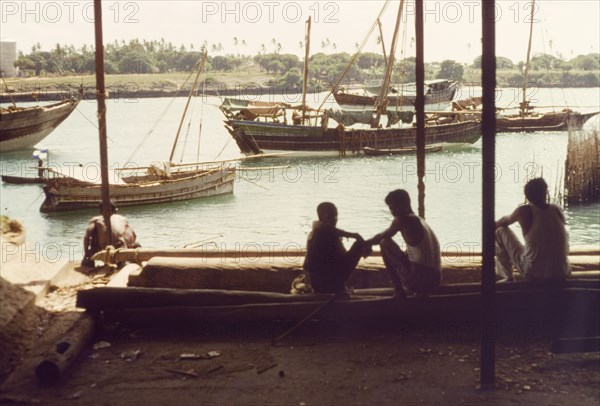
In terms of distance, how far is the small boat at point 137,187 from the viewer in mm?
22578

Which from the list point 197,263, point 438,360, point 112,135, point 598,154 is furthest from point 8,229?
point 112,135

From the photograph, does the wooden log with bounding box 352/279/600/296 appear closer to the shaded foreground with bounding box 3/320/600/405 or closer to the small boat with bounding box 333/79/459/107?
the shaded foreground with bounding box 3/320/600/405

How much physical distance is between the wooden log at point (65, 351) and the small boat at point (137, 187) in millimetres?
15943

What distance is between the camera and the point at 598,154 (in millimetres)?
19500

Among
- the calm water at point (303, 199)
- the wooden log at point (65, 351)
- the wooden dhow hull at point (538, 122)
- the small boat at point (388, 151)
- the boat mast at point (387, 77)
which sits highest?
the boat mast at point (387, 77)

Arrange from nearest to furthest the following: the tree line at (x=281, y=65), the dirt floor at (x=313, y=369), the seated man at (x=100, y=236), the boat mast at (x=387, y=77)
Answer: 1. the dirt floor at (x=313, y=369)
2. the seated man at (x=100, y=236)
3. the boat mast at (x=387, y=77)
4. the tree line at (x=281, y=65)

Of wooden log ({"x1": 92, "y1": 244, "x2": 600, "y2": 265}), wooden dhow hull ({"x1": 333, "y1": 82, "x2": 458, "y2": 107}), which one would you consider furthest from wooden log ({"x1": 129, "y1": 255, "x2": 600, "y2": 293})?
wooden dhow hull ({"x1": 333, "y1": 82, "x2": 458, "y2": 107})

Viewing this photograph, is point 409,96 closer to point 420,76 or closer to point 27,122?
point 27,122

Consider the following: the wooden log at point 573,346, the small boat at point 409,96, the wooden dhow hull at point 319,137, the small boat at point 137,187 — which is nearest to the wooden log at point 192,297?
the wooden log at point 573,346

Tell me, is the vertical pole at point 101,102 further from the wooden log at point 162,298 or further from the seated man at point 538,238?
the seated man at point 538,238

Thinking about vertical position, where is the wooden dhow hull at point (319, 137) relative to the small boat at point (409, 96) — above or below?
below

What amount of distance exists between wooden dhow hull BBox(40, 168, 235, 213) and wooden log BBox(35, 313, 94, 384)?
17114mm

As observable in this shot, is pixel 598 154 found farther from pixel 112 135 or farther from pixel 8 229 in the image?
pixel 112 135

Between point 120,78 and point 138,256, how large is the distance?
4450 inches
